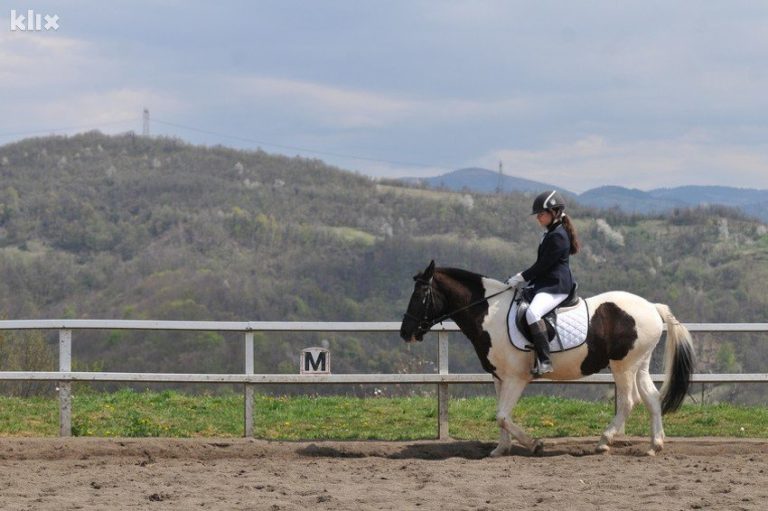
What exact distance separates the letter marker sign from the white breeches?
262 centimetres

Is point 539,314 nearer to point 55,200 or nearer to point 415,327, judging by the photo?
point 415,327

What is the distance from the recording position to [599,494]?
8.68 meters

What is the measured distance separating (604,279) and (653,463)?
187 feet

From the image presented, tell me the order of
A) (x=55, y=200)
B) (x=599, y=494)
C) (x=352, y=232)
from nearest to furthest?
(x=599, y=494)
(x=352, y=232)
(x=55, y=200)

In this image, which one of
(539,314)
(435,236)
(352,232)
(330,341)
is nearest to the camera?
(539,314)

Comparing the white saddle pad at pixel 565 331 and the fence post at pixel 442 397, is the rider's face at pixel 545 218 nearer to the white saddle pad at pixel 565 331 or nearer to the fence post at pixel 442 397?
the white saddle pad at pixel 565 331

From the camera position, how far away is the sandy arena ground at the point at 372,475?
8.46 meters

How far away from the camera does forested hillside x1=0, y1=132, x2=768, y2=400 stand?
4647cm

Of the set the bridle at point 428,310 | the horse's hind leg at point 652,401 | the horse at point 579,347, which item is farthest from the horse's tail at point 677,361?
the bridle at point 428,310

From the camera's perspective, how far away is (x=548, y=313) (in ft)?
36.0

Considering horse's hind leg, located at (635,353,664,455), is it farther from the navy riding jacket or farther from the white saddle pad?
the navy riding jacket

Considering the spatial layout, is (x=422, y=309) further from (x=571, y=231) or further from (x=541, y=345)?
(x=571, y=231)

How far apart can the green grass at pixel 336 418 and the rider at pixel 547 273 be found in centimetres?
192

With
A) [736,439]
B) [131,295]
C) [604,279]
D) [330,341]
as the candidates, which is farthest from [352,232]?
[736,439]
